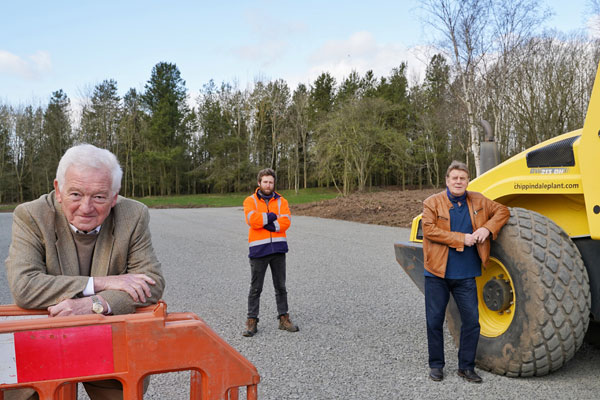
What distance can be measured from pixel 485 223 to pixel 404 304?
8.58 ft

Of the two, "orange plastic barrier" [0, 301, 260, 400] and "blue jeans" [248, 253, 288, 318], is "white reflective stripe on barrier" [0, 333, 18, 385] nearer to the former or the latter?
"orange plastic barrier" [0, 301, 260, 400]

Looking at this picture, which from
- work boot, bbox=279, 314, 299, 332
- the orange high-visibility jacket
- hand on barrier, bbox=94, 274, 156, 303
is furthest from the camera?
the orange high-visibility jacket

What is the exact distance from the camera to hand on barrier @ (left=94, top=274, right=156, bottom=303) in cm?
204

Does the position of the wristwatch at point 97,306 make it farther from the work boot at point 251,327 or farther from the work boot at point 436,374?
the work boot at point 251,327

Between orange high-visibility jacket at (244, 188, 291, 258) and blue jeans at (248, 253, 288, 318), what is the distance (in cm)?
9

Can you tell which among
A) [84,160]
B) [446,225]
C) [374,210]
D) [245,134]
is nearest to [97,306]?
[84,160]

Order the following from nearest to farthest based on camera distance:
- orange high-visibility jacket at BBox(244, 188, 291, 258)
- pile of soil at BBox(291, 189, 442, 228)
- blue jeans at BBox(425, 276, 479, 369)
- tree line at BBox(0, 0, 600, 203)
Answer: blue jeans at BBox(425, 276, 479, 369)
orange high-visibility jacket at BBox(244, 188, 291, 258)
pile of soil at BBox(291, 189, 442, 228)
tree line at BBox(0, 0, 600, 203)

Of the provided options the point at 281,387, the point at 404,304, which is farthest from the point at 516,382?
the point at 404,304

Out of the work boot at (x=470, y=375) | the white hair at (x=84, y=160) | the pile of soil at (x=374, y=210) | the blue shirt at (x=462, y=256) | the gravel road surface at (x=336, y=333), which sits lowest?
the gravel road surface at (x=336, y=333)

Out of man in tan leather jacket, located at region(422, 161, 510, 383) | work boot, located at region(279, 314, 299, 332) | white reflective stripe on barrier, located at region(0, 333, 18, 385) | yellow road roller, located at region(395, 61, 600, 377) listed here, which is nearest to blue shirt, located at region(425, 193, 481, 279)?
man in tan leather jacket, located at region(422, 161, 510, 383)

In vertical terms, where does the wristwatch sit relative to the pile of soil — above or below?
above

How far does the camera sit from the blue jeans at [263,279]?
5016 mm


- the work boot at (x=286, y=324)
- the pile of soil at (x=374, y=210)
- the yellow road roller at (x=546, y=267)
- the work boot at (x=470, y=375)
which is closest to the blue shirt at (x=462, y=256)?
the yellow road roller at (x=546, y=267)

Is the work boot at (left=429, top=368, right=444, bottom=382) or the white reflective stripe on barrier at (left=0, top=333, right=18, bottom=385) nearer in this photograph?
the white reflective stripe on barrier at (left=0, top=333, right=18, bottom=385)
